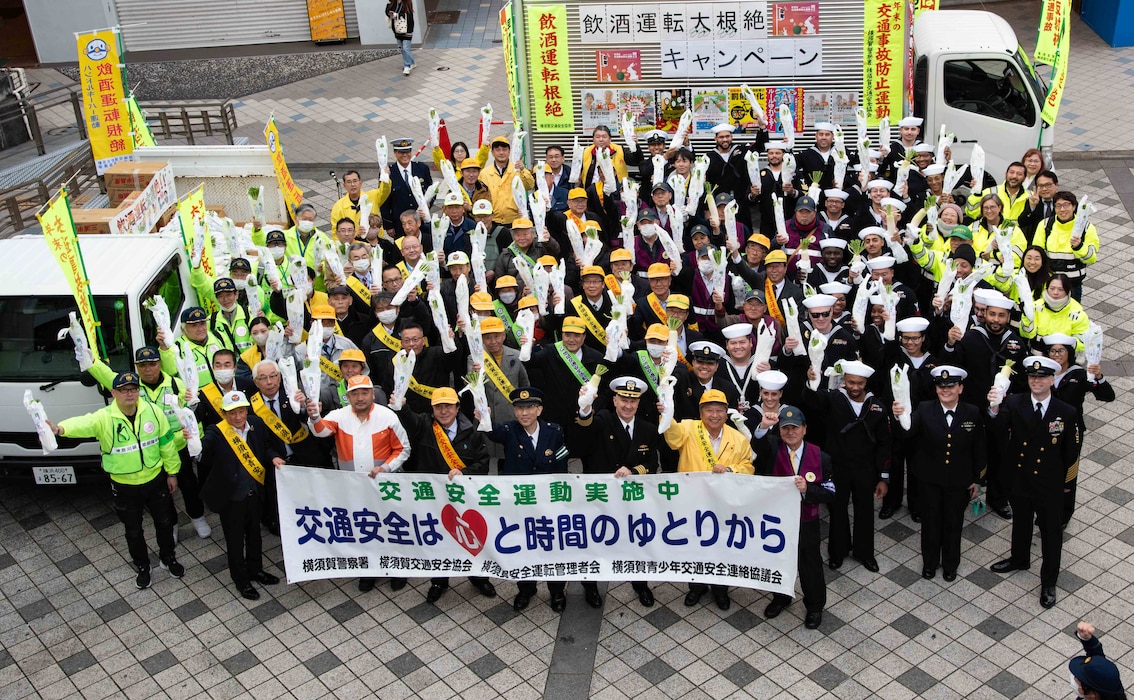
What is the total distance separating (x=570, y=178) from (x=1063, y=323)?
5380 millimetres

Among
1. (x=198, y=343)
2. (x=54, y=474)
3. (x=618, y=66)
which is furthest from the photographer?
(x=618, y=66)

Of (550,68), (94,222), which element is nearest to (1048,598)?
(550,68)

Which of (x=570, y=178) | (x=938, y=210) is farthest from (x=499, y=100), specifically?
(x=938, y=210)

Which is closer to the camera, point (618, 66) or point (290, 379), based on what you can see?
point (290, 379)

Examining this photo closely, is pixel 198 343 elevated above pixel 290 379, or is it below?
below

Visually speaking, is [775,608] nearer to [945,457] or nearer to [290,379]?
[945,457]

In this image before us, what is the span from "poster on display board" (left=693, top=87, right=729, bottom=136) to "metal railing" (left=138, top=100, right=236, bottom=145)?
717cm

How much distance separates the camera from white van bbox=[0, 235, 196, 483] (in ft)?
30.8

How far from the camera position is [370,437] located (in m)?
8.40

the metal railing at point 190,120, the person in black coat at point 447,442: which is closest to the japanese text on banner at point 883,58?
the person in black coat at point 447,442

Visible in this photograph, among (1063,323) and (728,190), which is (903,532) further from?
(728,190)

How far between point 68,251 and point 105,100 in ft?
17.8

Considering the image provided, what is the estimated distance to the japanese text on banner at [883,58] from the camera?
12547mm

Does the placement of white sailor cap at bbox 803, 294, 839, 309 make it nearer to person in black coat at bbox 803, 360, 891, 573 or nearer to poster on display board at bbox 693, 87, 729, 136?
person in black coat at bbox 803, 360, 891, 573
